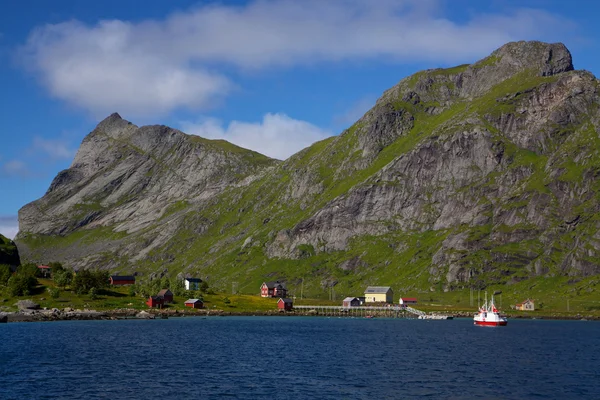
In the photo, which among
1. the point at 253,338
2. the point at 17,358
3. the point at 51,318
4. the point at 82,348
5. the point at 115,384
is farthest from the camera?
the point at 51,318

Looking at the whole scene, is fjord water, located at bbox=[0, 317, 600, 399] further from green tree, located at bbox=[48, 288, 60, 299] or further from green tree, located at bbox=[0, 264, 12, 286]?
green tree, located at bbox=[0, 264, 12, 286]

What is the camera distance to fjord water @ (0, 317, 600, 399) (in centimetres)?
6525

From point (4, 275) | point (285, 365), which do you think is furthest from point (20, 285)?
point (285, 365)

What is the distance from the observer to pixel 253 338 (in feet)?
408

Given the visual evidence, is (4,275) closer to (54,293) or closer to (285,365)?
(54,293)

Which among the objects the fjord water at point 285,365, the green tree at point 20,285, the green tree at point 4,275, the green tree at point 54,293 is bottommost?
the fjord water at point 285,365

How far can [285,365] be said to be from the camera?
8450cm

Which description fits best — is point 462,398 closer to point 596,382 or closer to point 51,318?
point 596,382

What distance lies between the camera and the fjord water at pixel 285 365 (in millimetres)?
65250

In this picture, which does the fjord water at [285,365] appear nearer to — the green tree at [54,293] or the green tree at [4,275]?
the green tree at [54,293]

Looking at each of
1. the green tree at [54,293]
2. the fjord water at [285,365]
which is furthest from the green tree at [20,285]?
the fjord water at [285,365]

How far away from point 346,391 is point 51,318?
12021cm

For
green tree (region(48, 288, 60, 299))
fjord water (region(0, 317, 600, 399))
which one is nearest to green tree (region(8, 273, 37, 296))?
green tree (region(48, 288, 60, 299))

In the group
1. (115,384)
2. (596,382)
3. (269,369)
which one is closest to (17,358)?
(115,384)
